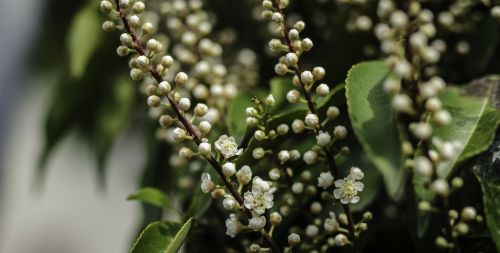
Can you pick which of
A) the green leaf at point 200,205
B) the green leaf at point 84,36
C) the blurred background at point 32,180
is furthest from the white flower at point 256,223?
the blurred background at point 32,180

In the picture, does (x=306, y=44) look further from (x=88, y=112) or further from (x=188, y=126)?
(x=88, y=112)

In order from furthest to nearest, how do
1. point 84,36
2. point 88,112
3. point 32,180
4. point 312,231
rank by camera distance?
1. point 32,180
2. point 88,112
3. point 84,36
4. point 312,231

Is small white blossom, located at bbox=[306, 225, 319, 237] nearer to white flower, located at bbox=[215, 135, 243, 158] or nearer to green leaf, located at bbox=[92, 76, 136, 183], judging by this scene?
white flower, located at bbox=[215, 135, 243, 158]

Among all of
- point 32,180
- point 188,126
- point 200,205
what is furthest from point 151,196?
point 32,180

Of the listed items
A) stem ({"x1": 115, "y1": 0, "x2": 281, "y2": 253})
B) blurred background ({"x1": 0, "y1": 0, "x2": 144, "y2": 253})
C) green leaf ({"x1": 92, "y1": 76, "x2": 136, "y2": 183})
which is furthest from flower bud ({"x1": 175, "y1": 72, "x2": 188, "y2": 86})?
blurred background ({"x1": 0, "y1": 0, "x2": 144, "y2": 253})

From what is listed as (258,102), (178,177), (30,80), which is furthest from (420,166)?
(30,80)

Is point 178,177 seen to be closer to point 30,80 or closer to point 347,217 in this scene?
point 347,217

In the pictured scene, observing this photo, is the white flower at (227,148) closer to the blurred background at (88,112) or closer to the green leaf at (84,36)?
the blurred background at (88,112)
